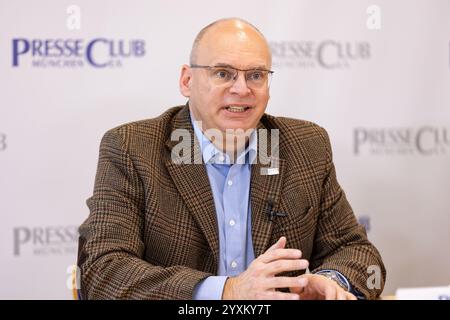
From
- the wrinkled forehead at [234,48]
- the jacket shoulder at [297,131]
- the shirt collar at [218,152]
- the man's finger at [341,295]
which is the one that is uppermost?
the wrinkled forehead at [234,48]

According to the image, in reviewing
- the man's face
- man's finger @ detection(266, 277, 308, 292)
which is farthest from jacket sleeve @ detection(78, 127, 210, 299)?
the man's face

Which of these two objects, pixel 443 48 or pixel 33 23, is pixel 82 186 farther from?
pixel 443 48

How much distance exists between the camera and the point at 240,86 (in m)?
2.37

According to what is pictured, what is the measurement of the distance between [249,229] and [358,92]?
145 centimetres

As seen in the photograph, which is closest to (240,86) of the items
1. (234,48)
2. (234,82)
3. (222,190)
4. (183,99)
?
(234,82)

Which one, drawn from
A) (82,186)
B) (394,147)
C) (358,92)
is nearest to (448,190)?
→ (394,147)

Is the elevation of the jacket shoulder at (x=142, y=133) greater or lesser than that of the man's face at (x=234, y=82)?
lesser

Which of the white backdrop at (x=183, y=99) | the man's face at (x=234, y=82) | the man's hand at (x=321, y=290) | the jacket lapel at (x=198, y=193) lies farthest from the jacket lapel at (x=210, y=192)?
the white backdrop at (x=183, y=99)

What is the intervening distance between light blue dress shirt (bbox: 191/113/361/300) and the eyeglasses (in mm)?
208

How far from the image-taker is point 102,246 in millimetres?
2098

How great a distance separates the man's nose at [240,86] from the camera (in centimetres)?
237

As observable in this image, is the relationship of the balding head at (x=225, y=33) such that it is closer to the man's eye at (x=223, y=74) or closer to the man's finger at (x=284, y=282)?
the man's eye at (x=223, y=74)

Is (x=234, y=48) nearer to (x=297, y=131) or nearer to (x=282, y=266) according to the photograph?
(x=297, y=131)

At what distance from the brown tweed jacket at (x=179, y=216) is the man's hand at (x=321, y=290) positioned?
20cm
